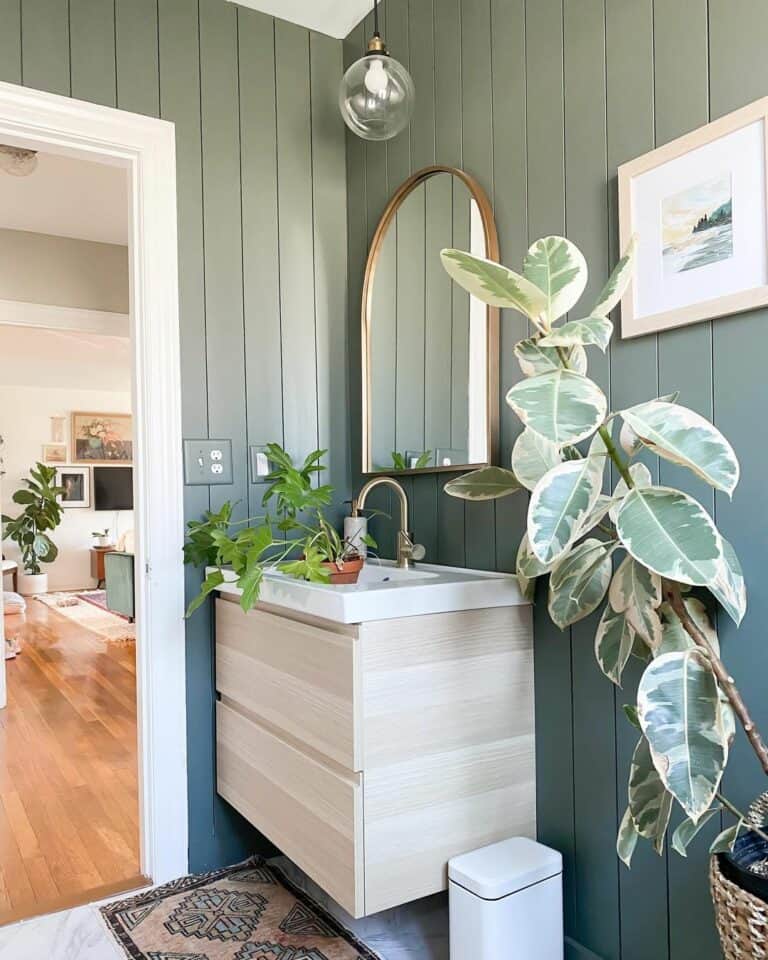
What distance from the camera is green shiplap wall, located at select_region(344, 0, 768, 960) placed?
4.28 ft

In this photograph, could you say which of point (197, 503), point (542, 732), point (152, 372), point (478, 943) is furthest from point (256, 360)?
point (478, 943)

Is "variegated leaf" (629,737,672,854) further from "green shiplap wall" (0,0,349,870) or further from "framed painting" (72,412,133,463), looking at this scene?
"framed painting" (72,412,133,463)

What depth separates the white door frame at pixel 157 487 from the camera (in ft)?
6.88

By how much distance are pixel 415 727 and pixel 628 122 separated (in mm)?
1293

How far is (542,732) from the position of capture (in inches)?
67.7

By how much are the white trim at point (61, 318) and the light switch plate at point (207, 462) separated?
1752 millimetres

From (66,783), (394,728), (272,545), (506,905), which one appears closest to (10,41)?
(272,545)

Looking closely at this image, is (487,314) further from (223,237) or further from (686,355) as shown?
(223,237)

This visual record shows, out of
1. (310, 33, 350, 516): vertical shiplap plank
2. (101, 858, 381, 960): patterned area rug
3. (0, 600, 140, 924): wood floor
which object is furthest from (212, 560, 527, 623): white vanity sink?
(0, 600, 140, 924): wood floor

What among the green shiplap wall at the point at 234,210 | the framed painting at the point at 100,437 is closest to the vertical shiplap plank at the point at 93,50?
the green shiplap wall at the point at 234,210

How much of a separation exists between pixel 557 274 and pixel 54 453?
345 inches

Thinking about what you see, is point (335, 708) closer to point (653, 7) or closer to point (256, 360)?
point (256, 360)

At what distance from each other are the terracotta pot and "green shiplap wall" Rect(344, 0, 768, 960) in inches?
11.5

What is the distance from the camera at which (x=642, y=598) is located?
1165mm
